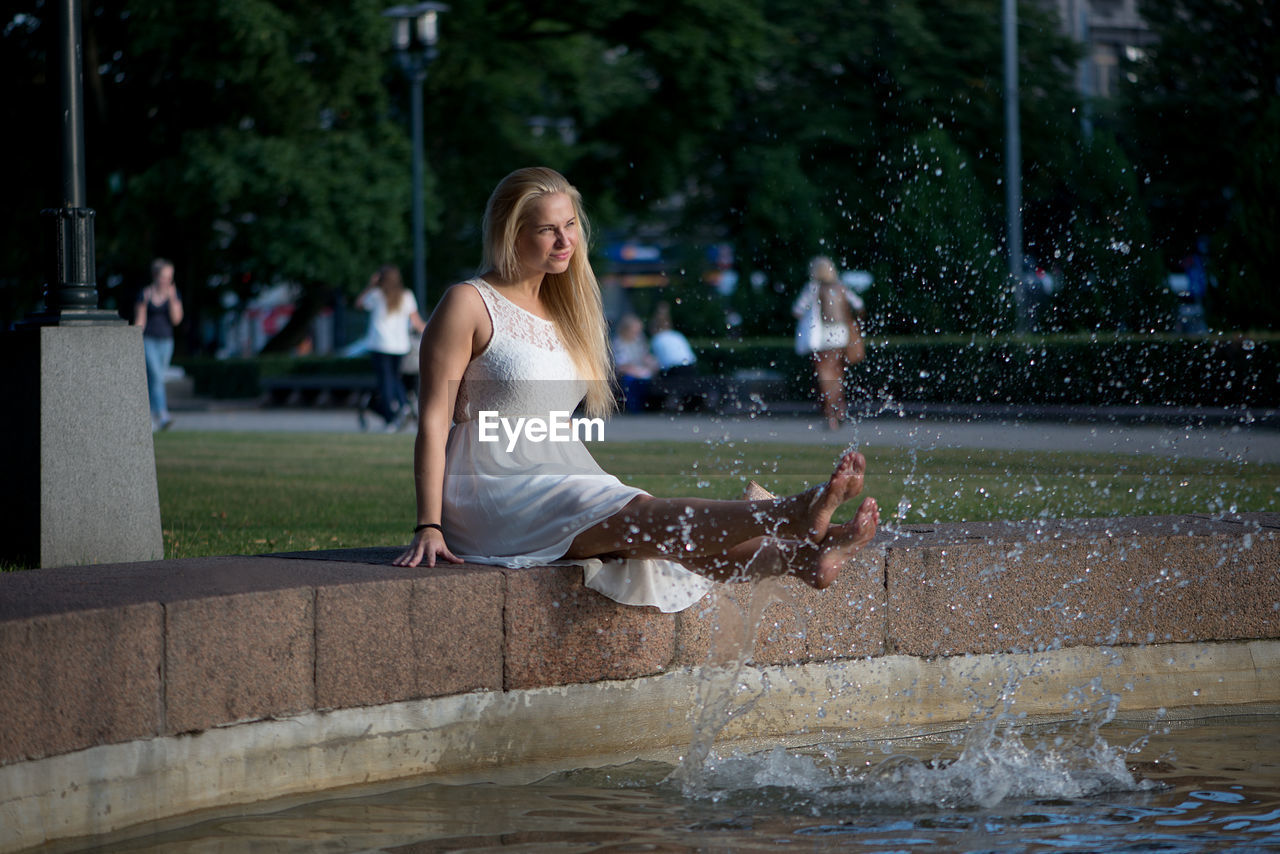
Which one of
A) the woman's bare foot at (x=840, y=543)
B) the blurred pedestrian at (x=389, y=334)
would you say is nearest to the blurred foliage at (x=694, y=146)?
the blurred pedestrian at (x=389, y=334)

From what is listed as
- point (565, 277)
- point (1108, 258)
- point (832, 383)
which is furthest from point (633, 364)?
point (565, 277)

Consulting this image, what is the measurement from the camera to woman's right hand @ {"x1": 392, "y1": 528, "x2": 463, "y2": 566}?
4.64 meters

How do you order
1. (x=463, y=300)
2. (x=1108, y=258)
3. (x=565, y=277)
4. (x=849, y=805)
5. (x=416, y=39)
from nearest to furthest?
(x=849, y=805), (x=463, y=300), (x=565, y=277), (x=416, y=39), (x=1108, y=258)

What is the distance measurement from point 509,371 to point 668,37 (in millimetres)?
24417

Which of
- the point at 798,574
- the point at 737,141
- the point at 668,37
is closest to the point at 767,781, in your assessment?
the point at 798,574

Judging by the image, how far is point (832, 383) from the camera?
18625 mm

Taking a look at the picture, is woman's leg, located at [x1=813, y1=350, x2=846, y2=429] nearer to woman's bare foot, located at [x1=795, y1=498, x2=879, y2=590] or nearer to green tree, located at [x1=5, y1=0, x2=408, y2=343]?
green tree, located at [x1=5, y1=0, x2=408, y2=343]

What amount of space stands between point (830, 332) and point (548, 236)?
1277 centimetres

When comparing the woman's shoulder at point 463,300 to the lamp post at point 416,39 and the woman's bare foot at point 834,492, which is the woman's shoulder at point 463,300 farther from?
the lamp post at point 416,39

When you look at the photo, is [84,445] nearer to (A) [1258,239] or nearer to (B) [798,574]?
(B) [798,574]

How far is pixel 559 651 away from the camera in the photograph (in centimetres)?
470

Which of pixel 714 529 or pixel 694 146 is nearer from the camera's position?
pixel 714 529

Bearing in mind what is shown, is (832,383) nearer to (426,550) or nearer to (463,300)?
(463,300)

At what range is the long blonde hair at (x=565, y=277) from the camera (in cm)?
492
